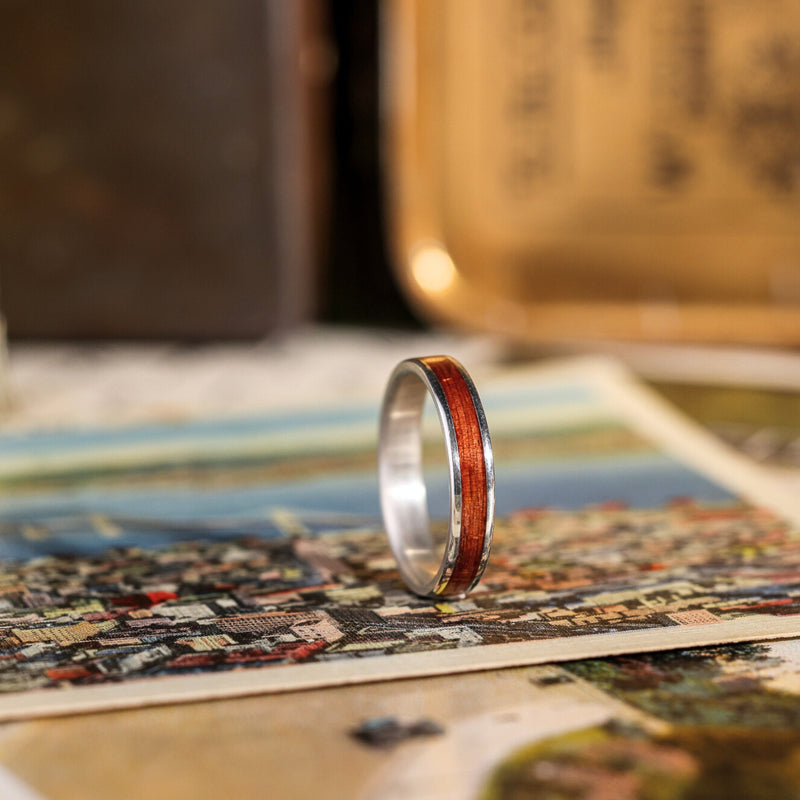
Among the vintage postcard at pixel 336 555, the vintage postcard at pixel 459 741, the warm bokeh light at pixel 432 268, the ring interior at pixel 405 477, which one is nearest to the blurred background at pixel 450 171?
the warm bokeh light at pixel 432 268

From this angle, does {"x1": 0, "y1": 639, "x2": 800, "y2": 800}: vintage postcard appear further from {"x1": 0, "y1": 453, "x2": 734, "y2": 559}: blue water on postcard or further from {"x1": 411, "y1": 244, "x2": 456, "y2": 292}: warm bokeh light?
{"x1": 411, "y1": 244, "x2": 456, "y2": 292}: warm bokeh light

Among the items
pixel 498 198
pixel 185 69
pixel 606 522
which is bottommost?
pixel 606 522

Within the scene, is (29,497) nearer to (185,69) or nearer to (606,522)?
(606,522)

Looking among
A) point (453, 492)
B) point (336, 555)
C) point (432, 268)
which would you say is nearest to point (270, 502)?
point (336, 555)

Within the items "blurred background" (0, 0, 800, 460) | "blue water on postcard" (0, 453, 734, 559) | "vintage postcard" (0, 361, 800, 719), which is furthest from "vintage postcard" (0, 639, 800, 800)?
"blurred background" (0, 0, 800, 460)

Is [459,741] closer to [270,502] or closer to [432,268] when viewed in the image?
[270,502]

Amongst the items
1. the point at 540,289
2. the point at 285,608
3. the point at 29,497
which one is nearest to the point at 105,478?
the point at 29,497
